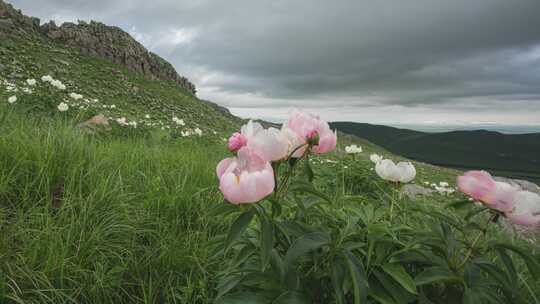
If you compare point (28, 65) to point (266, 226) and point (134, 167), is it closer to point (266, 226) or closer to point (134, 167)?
point (134, 167)

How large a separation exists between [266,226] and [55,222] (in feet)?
5.47

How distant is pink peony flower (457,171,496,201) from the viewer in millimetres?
1123

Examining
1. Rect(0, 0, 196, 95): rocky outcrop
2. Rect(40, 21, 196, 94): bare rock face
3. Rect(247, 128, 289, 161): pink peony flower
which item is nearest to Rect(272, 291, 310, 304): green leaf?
Rect(247, 128, 289, 161): pink peony flower

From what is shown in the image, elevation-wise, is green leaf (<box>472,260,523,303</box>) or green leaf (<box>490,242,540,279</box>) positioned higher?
green leaf (<box>490,242,540,279</box>)

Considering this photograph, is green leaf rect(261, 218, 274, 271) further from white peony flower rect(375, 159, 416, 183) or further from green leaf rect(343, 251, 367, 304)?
white peony flower rect(375, 159, 416, 183)

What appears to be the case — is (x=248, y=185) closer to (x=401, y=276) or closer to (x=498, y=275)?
(x=401, y=276)

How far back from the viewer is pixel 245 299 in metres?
1.23

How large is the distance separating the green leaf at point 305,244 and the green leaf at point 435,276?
14.9 inches

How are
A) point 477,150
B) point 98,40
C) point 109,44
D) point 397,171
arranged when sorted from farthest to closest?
point 477,150
point 109,44
point 98,40
point 397,171

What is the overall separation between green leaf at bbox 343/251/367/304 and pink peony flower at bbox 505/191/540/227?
1.92 feet

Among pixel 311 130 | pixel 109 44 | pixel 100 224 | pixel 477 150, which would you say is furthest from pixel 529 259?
pixel 477 150

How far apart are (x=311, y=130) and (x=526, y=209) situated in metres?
0.82

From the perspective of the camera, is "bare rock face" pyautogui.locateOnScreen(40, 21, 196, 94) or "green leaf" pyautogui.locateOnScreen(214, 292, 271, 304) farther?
"bare rock face" pyautogui.locateOnScreen(40, 21, 196, 94)

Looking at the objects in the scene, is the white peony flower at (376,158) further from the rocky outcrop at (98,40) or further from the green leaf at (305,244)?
the rocky outcrop at (98,40)
